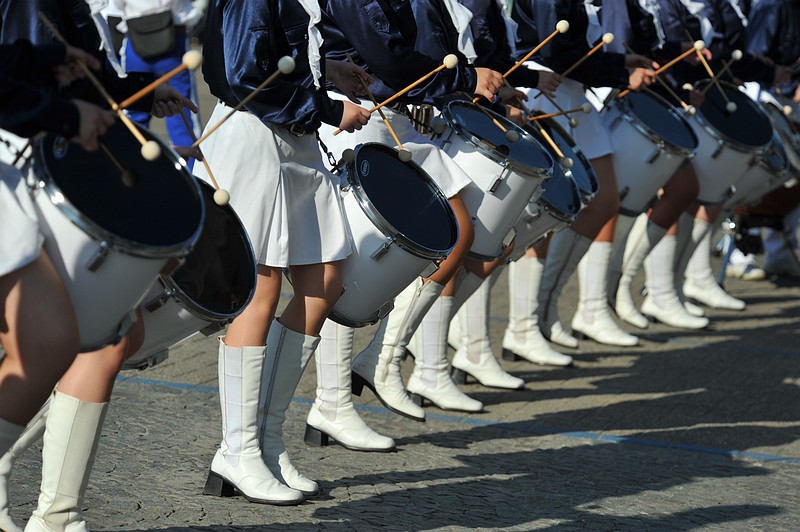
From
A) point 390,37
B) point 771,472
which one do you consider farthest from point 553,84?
point 771,472

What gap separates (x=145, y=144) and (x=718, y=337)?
5.24m

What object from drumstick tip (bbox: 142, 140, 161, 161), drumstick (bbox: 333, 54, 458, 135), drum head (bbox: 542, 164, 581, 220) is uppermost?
drumstick (bbox: 333, 54, 458, 135)

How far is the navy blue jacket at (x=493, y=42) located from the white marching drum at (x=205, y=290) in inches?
79.4

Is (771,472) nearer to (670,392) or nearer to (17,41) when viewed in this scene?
(670,392)

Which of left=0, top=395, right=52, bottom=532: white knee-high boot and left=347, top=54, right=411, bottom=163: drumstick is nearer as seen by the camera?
left=0, top=395, right=52, bottom=532: white knee-high boot

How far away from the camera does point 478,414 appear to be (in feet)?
17.3

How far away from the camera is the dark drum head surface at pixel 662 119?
20.6ft

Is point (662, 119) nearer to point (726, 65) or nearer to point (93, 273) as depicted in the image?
point (726, 65)

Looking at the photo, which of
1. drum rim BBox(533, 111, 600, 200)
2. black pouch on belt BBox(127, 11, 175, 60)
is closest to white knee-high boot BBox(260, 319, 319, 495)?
drum rim BBox(533, 111, 600, 200)

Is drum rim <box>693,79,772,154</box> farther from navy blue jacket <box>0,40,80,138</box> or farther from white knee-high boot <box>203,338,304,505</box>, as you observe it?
navy blue jacket <box>0,40,80,138</box>

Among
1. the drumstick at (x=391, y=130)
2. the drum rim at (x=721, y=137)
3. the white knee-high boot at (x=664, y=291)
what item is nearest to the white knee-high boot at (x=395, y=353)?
the drumstick at (x=391, y=130)

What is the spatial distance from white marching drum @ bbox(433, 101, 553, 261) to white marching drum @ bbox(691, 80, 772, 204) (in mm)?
2240

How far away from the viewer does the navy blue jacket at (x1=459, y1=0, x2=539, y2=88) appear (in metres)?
5.14

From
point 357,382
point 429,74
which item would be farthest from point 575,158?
point 429,74
